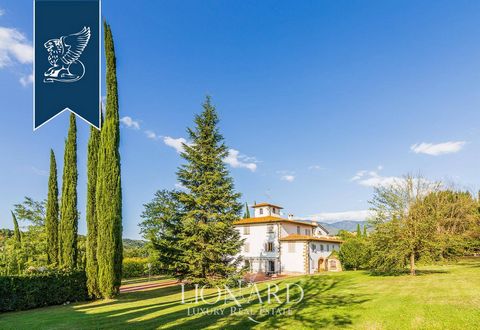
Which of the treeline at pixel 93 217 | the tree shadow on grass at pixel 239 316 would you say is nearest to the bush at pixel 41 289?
the treeline at pixel 93 217

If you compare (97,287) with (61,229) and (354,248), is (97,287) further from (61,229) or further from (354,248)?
(354,248)

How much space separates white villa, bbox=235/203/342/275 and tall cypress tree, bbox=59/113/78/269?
61.3 feet

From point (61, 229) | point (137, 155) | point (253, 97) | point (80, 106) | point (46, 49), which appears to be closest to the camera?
point (46, 49)

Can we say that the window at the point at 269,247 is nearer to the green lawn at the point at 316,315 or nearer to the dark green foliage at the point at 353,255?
the dark green foliage at the point at 353,255

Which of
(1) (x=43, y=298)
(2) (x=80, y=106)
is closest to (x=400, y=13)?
(2) (x=80, y=106)

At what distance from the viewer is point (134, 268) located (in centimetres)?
3344

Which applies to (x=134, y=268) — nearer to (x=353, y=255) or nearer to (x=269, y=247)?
(x=269, y=247)

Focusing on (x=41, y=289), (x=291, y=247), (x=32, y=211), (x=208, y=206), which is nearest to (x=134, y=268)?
(x=32, y=211)

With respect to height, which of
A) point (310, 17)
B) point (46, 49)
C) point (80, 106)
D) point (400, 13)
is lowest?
point (80, 106)

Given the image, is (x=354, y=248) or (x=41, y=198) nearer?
(x=41, y=198)

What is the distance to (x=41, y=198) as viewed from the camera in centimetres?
2691

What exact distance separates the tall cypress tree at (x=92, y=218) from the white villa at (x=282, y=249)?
18789mm

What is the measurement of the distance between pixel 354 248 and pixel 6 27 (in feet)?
107

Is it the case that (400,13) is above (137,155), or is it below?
above
